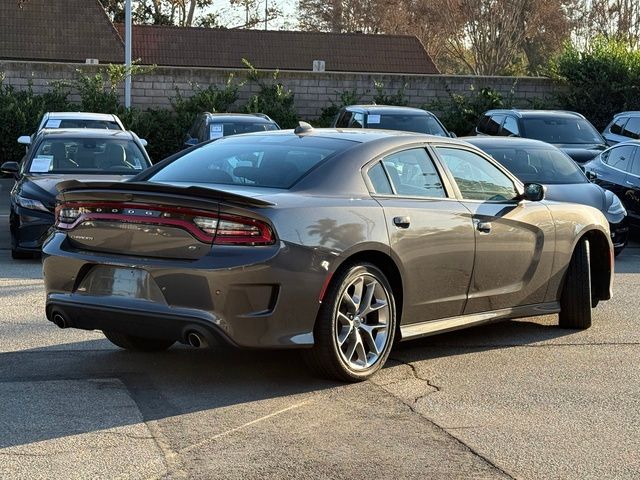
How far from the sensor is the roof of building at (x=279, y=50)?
46.8 metres

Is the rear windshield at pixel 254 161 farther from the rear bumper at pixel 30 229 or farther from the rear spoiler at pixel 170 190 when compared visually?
the rear bumper at pixel 30 229

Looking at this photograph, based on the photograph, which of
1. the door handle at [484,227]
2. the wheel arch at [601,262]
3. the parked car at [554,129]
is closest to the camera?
the door handle at [484,227]

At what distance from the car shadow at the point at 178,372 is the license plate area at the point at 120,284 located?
1.75 feet

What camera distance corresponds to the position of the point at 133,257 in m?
6.68

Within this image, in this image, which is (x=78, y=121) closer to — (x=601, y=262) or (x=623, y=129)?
(x=601, y=262)

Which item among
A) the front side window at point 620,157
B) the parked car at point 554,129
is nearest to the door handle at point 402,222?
the front side window at point 620,157

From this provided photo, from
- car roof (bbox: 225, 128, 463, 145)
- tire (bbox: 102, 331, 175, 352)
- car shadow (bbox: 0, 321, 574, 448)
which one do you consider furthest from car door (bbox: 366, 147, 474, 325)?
tire (bbox: 102, 331, 175, 352)

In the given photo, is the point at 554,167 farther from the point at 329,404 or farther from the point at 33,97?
the point at 33,97

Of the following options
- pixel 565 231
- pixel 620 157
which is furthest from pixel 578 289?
pixel 620 157

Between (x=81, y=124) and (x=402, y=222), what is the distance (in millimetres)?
11392

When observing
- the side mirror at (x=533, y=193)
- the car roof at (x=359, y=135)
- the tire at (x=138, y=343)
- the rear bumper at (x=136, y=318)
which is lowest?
the tire at (x=138, y=343)

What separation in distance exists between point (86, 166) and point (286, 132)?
614 cm

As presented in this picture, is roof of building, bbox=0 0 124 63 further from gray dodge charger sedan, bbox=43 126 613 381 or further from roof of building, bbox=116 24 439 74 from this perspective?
gray dodge charger sedan, bbox=43 126 613 381

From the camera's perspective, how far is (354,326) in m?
6.99
